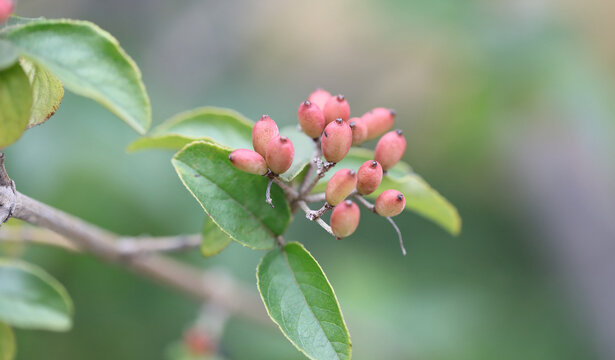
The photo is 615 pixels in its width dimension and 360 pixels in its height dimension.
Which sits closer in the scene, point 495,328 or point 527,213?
point 495,328

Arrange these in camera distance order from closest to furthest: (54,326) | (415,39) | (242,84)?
(54,326)
(415,39)
(242,84)

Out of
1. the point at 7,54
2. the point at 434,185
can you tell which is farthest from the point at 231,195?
the point at 434,185

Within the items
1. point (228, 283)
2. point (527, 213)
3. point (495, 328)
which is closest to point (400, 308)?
point (495, 328)

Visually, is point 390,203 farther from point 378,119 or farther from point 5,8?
point 5,8

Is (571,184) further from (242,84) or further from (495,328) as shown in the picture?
(242,84)

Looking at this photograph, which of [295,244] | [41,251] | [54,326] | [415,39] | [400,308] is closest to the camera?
[295,244]
